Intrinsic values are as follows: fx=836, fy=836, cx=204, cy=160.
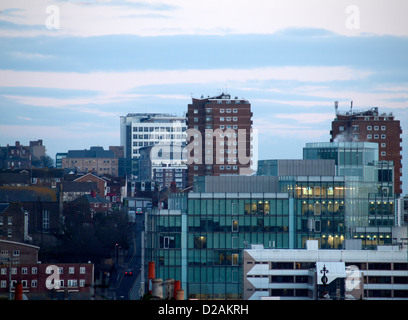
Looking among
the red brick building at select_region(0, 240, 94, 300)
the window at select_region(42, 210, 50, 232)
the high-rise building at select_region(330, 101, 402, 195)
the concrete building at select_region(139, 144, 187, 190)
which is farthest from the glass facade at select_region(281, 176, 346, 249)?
the concrete building at select_region(139, 144, 187, 190)

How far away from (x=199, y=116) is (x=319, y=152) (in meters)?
29.7

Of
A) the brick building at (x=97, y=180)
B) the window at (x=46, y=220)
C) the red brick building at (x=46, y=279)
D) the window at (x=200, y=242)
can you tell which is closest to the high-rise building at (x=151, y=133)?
the brick building at (x=97, y=180)

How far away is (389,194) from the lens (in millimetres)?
42281

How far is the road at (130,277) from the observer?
3606 cm

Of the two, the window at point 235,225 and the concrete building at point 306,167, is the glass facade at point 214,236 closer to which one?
the window at point 235,225

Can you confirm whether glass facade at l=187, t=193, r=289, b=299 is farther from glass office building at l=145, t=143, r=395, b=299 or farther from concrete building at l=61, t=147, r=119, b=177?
concrete building at l=61, t=147, r=119, b=177

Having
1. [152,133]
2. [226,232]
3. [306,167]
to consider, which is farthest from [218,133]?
[152,133]

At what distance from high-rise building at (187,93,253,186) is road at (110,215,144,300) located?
1605 centimetres

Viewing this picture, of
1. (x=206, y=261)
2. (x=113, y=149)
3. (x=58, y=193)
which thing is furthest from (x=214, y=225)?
(x=113, y=149)

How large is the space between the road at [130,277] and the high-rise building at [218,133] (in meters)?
16.1

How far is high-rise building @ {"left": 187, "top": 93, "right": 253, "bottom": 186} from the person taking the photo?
72.6 meters

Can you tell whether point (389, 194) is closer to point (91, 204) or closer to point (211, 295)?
point (211, 295)

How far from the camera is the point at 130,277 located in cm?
4250

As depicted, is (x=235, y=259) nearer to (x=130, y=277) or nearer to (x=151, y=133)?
(x=130, y=277)
